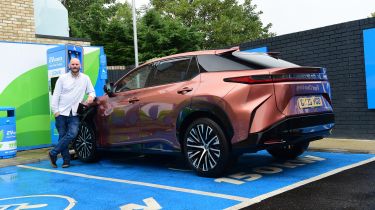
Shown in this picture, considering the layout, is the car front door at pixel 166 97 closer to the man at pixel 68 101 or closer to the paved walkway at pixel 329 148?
the man at pixel 68 101

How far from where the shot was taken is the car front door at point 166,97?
227 inches

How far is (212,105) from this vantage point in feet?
17.5

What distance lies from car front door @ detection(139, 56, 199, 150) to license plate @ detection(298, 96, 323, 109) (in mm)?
1370

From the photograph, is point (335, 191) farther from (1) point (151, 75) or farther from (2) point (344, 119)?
(2) point (344, 119)

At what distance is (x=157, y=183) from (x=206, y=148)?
31.2 inches

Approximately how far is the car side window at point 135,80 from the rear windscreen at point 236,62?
3.60 ft

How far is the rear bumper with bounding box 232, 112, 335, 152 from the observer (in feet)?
16.5

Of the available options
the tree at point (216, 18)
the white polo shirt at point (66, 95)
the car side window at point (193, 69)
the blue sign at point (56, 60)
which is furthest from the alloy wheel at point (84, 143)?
the tree at point (216, 18)

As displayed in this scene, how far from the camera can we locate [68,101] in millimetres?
7102

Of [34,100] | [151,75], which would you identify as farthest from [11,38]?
[151,75]

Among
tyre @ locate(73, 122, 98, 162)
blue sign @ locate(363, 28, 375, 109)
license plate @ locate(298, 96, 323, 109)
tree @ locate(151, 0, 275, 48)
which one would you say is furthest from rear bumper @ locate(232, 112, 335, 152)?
tree @ locate(151, 0, 275, 48)

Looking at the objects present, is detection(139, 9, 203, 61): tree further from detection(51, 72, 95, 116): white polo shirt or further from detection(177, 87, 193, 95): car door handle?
detection(177, 87, 193, 95): car door handle

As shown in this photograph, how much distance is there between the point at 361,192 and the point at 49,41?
387 inches

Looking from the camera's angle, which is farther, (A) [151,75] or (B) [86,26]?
(B) [86,26]
